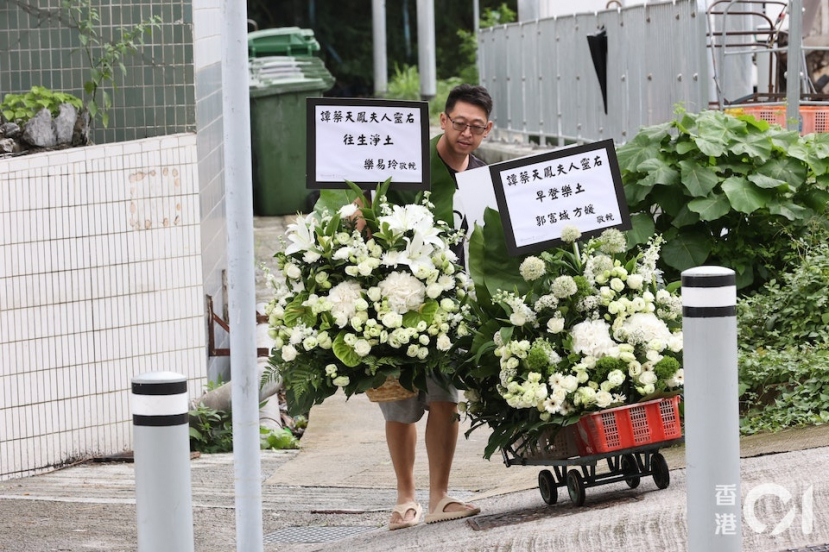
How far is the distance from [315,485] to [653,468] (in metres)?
2.26

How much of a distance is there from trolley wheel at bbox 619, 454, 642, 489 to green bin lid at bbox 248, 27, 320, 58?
47.7 ft

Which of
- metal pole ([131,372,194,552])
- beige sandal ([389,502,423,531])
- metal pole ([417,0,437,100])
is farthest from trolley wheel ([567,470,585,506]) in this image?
metal pole ([417,0,437,100])

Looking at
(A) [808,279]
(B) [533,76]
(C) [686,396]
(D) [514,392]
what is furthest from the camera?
(B) [533,76]

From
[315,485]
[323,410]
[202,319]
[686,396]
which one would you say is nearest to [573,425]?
[686,396]

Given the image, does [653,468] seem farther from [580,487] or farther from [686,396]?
[686,396]

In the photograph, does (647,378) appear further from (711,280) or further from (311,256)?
(311,256)

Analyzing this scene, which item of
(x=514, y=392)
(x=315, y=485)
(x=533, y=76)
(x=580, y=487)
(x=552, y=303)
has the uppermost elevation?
(x=533, y=76)

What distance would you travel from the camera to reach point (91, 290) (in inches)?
280

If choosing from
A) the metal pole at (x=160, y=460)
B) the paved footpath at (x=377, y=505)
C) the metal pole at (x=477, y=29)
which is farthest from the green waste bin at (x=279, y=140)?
the metal pole at (x=160, y=460)

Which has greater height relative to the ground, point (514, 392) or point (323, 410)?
point (514, 392)

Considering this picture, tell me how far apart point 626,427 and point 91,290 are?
3.56 meters

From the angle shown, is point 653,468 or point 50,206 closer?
point 653,468

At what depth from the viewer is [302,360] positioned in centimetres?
491

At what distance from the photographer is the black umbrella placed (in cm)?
1374
